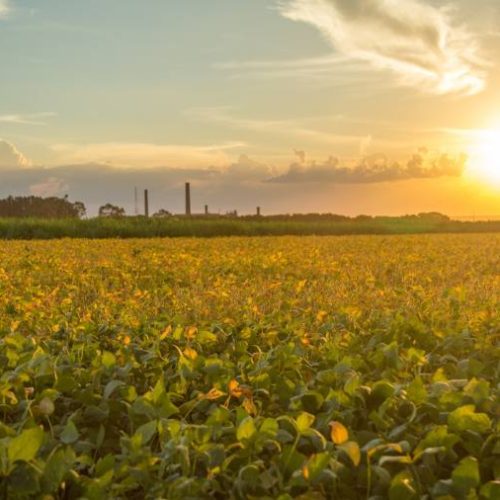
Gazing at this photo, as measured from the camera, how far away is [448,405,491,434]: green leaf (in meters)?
3.24

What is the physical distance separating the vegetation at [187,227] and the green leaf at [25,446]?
30065 mm

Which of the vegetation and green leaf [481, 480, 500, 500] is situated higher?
the vegetation

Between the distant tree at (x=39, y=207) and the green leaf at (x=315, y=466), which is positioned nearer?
the green leaf at (x=315, y=466)

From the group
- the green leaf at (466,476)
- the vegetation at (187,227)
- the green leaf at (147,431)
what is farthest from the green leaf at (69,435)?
the vegetation at (187,227)

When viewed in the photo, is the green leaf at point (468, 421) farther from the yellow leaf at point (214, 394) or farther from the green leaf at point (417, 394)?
the yellow leaf at point (214, 394)

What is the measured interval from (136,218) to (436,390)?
35.1 metres

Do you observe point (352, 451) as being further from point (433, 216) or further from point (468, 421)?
point (433, 216)

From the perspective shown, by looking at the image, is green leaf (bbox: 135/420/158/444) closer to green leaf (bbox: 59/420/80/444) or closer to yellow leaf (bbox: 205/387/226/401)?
green leaf (bbox: 59/420/80/444)

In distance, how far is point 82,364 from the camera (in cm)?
501

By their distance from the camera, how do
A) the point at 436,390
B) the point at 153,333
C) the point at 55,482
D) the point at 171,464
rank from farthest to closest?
the point at 153,333
the point at 436,390
the point at 171,464
the point at 55,482

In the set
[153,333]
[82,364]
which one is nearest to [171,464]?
[82,364]

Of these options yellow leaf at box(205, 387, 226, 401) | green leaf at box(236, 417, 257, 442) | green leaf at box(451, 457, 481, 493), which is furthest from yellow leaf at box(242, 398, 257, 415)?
green leaf at box(451, 457, 481, 493)

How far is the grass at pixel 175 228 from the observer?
1337 inches

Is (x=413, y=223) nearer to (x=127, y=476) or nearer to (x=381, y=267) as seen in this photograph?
(x=381, y=267)
